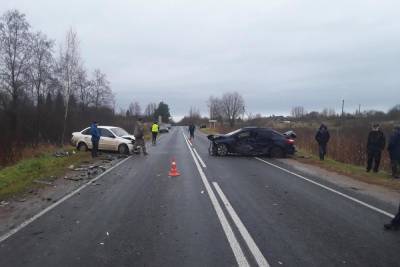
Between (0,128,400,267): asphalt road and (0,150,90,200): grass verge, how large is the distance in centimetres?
207

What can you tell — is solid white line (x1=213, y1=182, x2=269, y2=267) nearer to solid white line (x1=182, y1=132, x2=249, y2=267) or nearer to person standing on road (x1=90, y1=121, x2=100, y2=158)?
solid white line (x1=182, y1=132, x2=249, y2=267)

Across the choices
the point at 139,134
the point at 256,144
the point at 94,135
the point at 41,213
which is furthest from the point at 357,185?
the point at 139,134

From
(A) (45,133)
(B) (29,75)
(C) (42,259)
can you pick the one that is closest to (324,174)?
(C) (42,259)

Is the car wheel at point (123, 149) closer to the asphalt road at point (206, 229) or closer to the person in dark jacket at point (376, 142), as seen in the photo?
the asphalt road at point (206, 229)

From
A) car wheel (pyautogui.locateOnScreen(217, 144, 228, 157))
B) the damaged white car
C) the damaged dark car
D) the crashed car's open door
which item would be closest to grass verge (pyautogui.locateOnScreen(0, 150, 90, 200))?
the damaged white car

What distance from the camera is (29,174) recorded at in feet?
51.6

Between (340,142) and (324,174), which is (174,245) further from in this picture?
(340,142)

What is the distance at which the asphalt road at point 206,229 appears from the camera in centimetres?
583

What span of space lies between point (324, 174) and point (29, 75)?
39.2 metres

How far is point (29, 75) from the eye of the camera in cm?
4766

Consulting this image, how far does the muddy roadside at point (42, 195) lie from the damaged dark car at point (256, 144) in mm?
6981

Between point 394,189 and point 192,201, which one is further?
point 394,189

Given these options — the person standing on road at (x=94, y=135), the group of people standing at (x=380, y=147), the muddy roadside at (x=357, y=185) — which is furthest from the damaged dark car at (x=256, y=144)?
the group of people standing at (x=380, y=147)

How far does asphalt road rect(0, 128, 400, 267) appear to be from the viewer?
583cm
